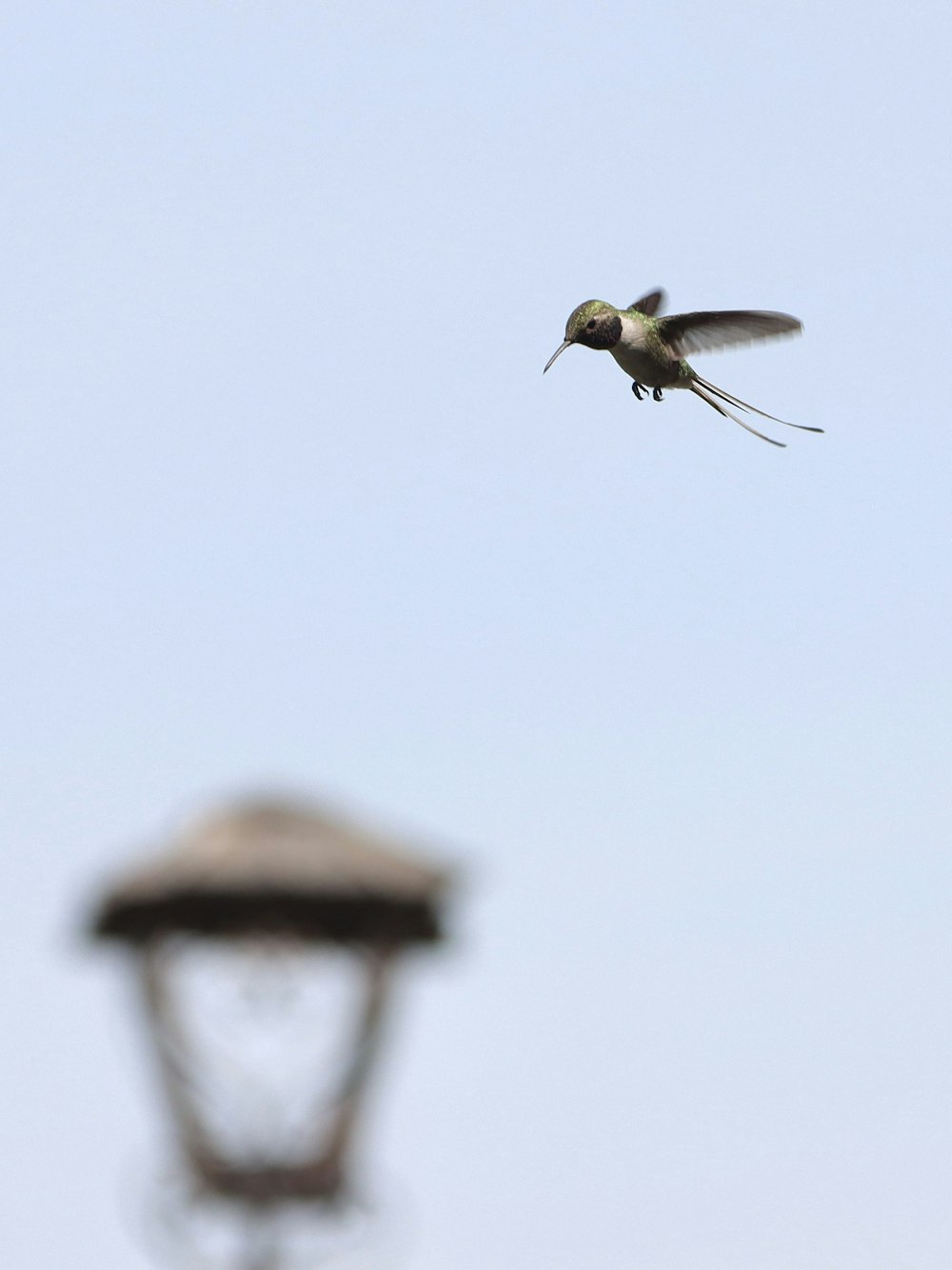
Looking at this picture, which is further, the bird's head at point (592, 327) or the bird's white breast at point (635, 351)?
the bird's white breast at point (635, 351)

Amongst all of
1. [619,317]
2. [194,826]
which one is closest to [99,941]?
[194,826]

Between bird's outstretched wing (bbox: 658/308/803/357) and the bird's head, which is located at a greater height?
bird's outstretched wing (bbox: 658/308/803/357)

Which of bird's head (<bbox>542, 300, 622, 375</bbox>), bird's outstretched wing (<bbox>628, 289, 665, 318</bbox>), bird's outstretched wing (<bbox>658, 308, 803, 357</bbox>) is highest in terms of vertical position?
bird's outstretched wing (<bbox>628, 289, 665, 318</bbox>)

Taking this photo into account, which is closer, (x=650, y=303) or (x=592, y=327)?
(x=592, y=327)

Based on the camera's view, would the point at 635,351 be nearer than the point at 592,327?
No
